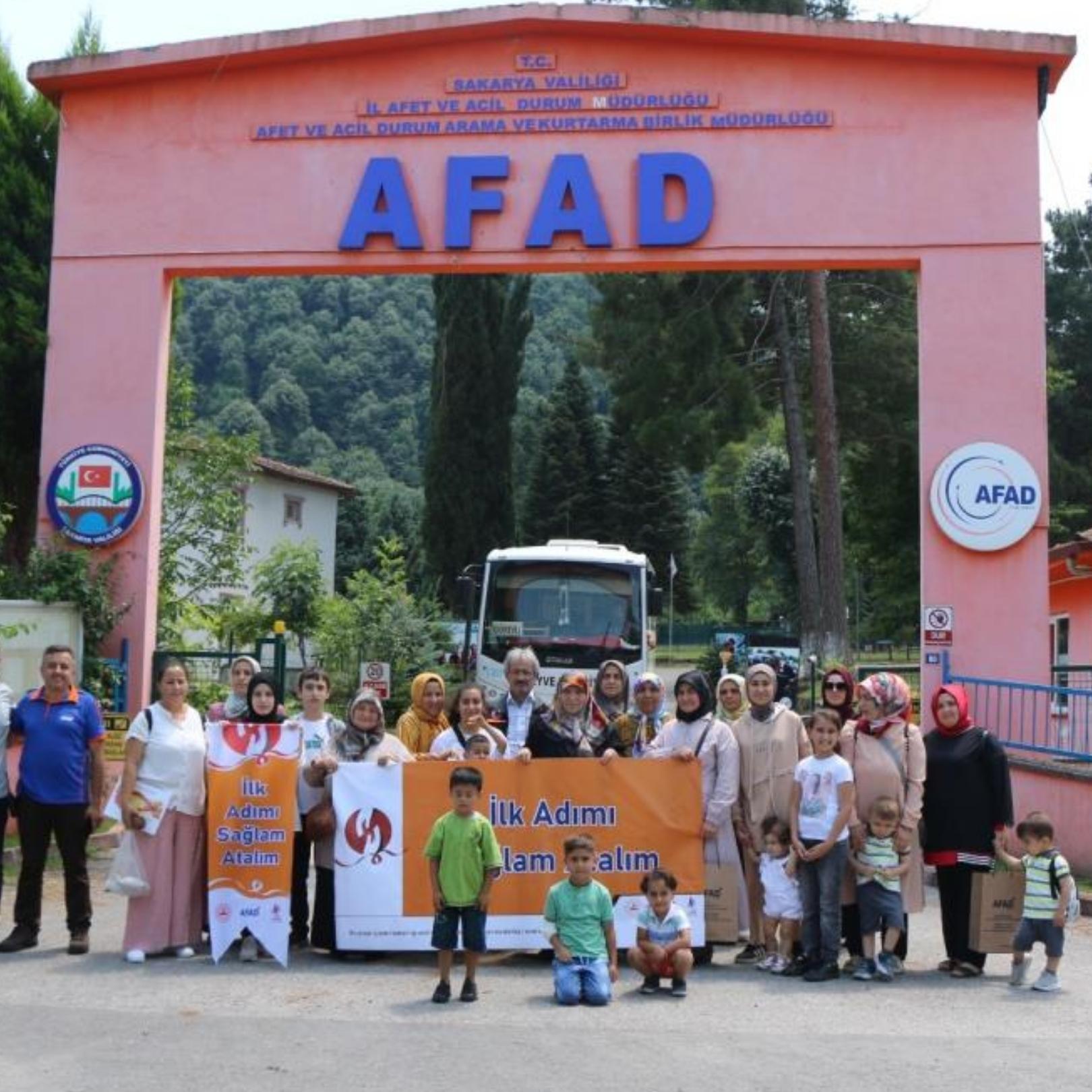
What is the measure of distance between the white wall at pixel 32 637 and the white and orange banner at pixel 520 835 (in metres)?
4.88

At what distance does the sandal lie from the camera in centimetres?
863

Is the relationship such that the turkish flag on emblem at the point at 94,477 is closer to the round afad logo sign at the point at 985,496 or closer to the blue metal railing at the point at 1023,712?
the round afad logo sign at the point at 985,496

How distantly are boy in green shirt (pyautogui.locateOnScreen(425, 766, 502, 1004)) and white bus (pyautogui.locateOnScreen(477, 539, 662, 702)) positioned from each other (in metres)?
10.7

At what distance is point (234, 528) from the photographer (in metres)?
24.9

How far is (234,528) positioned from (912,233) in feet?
47.1

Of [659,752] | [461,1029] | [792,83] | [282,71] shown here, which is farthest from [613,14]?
→ [461,1029]

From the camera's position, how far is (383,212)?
1407cm

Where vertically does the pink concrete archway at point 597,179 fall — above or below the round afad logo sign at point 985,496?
above

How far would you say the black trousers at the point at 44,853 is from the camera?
29.5ft

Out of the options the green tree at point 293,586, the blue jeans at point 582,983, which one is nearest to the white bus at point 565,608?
the blue jeans at point 582,983

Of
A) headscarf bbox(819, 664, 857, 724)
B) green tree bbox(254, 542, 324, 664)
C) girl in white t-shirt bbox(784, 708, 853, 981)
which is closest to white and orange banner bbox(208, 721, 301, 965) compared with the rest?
girl in white t-shirt bbox(784, 708, 853, 981)

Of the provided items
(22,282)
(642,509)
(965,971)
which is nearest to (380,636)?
(22,282)

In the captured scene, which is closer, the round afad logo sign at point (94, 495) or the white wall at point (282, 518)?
the round afad logo sign at point (94, 495)

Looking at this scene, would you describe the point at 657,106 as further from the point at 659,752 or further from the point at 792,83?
the point at 659,752
